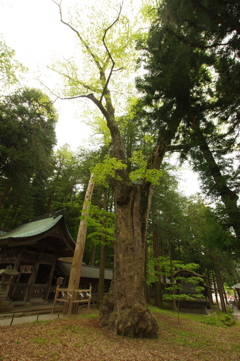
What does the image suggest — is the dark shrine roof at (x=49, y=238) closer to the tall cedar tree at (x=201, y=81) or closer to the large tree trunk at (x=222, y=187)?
the tall cedar tree at (x=201, y=81)

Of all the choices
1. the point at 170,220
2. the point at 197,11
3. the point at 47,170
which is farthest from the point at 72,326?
the point at 47,170

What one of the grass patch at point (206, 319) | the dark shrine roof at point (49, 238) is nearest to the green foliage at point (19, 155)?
the dark shrine roof at point (49, 238)

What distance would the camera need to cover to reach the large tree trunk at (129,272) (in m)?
4.10

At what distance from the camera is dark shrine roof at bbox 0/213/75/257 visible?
24.7 feet

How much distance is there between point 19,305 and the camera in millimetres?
7535

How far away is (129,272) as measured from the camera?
4.52 metres

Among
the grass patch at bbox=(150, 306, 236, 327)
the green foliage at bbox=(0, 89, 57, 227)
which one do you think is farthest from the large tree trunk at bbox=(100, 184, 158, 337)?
the green foliage at bbox=(0, 89, 57, 227)

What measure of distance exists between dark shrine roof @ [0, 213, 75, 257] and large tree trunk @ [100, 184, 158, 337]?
4560 millimetres

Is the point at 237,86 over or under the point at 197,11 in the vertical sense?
under

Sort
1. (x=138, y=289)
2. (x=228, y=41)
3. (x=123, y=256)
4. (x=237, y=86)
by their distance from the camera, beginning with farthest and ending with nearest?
(x=123, y=256), (x=138, y=289), (x=228, y=41), (x=237, y=86)

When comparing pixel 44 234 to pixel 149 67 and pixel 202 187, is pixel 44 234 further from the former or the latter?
pixel 149 67

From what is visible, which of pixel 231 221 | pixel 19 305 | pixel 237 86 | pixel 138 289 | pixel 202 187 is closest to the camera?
pixel 231 221

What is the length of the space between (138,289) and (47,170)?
507 inches

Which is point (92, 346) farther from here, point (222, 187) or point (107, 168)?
point (107, 168)
